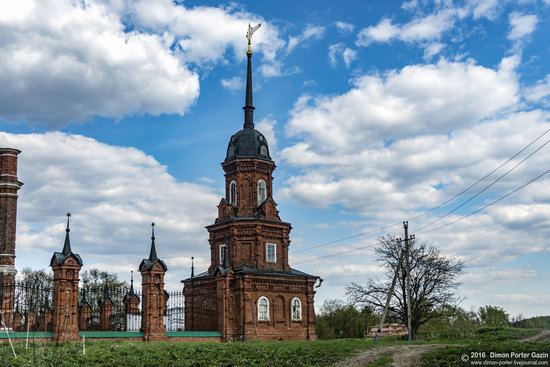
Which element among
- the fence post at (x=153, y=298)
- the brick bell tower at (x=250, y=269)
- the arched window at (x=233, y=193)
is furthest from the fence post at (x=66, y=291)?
the arched window at (x=233, y=193)


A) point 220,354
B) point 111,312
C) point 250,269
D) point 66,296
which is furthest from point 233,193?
point 220,354

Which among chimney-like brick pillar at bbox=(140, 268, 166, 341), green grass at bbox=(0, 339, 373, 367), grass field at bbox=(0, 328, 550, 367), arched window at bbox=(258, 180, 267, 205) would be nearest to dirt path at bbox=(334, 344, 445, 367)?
grass field at bbox=(0, 328, 550, 367)

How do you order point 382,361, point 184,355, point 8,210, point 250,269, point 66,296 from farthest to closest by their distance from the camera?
point 250,269 → point 8,210 → point 66,296 → point 184,355 → point 382,361

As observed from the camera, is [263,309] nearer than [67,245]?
No

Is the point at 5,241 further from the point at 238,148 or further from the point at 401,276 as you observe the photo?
the point at 401,276

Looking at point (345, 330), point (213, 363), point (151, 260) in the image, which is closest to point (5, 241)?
point (151, 260)

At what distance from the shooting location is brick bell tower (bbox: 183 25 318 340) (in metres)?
39.2

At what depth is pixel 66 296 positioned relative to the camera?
3028 centimetres

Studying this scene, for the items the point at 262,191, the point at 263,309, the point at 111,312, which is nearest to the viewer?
the point at 111,312

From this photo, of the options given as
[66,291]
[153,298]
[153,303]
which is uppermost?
[66,291]

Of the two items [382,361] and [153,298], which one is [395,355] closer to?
[382,361]

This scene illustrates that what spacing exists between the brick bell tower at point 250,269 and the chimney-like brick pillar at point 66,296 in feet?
31.6

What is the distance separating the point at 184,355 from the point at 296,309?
17.7 meters

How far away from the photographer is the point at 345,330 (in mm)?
60000
